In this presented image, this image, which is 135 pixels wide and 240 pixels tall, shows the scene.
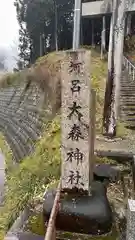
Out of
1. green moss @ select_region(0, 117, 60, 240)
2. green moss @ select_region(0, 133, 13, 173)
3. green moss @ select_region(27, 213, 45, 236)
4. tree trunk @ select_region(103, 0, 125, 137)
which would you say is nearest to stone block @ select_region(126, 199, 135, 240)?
green moss @ select_region(27, 213, 45, 236)

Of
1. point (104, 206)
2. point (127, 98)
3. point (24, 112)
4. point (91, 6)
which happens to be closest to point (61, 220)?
point (104, 206)

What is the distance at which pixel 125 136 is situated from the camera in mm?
8406

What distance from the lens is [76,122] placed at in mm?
4309

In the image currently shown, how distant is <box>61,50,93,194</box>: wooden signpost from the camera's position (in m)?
4.20

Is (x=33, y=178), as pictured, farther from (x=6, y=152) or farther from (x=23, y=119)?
(x=23, y=119)

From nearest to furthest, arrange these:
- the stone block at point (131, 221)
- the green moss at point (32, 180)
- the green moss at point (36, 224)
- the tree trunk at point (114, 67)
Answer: the stone block at point (131, 221) → the green moss at point (36, 224) → the green moss at point (32, 180) → the tree trunk at point (114, 67)

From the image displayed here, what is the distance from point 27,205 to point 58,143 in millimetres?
2844

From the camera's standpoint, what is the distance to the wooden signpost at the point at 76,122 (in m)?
4.20

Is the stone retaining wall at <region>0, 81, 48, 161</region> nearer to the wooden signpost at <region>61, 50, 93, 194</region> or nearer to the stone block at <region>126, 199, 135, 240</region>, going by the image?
the wooden signpost at <region>61, 50, 93, 194</region>

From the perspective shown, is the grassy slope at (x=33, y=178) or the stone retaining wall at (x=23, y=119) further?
the stone retaining wall at (x=23, y=119)

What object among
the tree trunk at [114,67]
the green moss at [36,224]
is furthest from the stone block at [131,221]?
the tree trunk at [114,67]

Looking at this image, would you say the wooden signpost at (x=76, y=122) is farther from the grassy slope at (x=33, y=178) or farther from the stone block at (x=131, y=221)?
the grassy slope at (x=33, y=178)

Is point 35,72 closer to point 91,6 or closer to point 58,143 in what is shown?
point 58,143

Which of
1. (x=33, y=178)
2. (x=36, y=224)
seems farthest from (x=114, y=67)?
(x=36, y=224)
